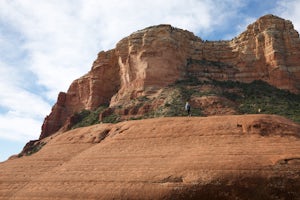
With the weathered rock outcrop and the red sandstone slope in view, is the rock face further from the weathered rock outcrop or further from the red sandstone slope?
the red sandstone slope

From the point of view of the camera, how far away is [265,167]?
64.8 feet

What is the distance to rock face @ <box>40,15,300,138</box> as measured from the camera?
149ft

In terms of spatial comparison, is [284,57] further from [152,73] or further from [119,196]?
[119,196]

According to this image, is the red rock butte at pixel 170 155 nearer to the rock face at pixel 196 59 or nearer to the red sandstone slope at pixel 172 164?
the red sandstone slope at pixel 172 164

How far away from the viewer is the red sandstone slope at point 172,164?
1925cm

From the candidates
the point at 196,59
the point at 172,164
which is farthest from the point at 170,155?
the point at 196,59

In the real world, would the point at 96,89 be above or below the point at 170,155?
above

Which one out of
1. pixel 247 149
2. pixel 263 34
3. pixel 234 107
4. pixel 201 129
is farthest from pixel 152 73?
pixel 247 149

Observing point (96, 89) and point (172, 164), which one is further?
point (96, 89)

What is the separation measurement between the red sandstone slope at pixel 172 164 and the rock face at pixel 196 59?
54.7 feet

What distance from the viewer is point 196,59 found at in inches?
1981

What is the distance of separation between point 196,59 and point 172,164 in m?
30.7

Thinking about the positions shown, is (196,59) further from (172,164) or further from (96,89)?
(172,164)

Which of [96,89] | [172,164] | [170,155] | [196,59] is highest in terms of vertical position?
[196,59]
